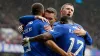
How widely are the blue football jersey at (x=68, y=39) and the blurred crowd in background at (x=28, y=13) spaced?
39.5 ft

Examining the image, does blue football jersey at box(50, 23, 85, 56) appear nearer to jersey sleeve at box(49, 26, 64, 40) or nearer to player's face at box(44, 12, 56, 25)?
jersey sleeve at box(49, 26, 64, 40)

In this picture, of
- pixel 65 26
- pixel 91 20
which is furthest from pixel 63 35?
pixel 91 20

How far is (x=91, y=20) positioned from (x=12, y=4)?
14.4ft

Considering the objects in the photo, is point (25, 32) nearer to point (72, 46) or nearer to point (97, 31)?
point (72, 46)

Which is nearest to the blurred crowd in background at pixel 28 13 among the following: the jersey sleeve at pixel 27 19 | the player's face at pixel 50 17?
the jersey sleeve at pixel 27 19

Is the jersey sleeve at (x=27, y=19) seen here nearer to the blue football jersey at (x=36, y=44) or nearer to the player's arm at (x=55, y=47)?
the blue football jersey at (x=36, y=44)

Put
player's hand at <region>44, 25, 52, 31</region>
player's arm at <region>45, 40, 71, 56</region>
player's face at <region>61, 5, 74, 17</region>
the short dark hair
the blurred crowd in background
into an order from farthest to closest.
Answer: the blurred crowd in background < the short dark hair < player's hand at <region>44, 25, 52, 31</region> < player's face at <region>61, 5, 74, 17</region> < player's arm at <region>45, 40, 71, 56</region>

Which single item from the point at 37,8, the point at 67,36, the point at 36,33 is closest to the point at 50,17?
the point at 37,8

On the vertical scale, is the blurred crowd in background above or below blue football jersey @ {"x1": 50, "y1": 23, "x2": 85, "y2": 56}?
below

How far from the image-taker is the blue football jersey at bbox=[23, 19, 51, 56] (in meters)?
5.16

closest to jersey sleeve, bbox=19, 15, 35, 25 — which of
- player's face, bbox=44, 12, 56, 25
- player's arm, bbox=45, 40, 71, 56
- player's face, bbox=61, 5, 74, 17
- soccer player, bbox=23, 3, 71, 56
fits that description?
soccer player, bbox=23, 3, 71, 56

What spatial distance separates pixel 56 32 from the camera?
4766mm

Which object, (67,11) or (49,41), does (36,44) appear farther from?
(67,11)

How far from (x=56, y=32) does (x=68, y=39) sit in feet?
0.65
